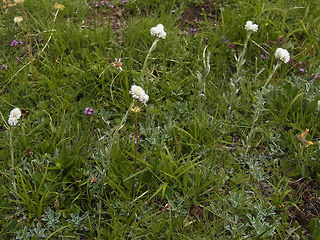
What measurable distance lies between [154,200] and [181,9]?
7.07ft

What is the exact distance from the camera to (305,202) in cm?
215

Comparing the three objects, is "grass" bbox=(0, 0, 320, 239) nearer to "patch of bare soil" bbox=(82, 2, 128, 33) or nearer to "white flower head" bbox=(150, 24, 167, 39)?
"patch of bare soil" bbox=(82, 2, 128, 33)

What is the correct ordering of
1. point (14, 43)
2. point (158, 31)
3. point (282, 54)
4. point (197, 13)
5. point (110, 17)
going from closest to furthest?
point (282, 54)
point (158, 31)
point (14, 43)
point (110, 17)
point (197, 13)

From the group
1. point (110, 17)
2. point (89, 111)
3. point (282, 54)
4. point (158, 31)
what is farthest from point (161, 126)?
point (110, 17)

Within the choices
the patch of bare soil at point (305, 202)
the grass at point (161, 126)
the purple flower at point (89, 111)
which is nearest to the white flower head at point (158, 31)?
the grass at point (161, 126)

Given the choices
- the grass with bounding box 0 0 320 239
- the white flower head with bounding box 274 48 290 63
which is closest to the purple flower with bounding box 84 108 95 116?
the grass with bounding box 0 0 320 239

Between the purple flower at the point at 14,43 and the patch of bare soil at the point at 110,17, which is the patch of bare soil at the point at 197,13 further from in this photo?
the purple flower at the point at 14,43

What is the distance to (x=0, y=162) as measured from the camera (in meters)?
2.14

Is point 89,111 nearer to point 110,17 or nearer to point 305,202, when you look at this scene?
point 110,17

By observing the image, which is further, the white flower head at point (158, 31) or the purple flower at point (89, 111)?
the purple flower at point (89, 111)

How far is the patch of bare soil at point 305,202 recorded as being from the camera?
6.80ft

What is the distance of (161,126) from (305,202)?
1.12 metres

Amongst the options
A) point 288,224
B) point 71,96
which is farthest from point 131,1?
point 288,224

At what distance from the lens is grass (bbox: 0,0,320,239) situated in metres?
1.98
